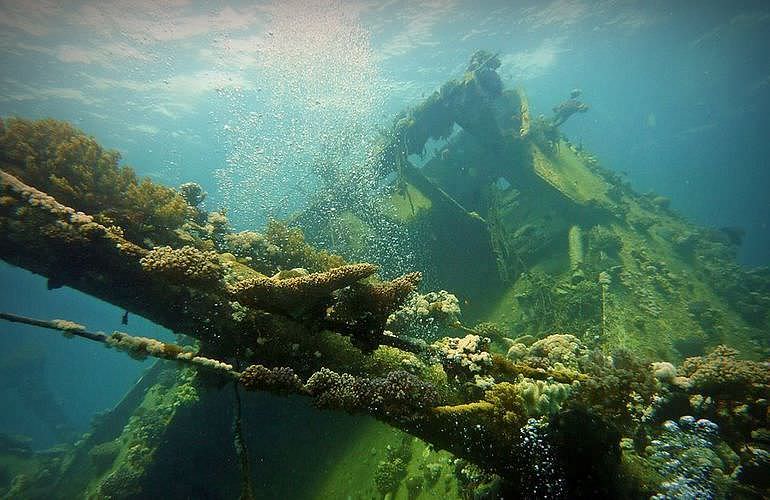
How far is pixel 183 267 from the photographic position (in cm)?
378

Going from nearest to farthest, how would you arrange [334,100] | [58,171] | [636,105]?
1. [58,171]
2. [334,100]
3. [636,105]

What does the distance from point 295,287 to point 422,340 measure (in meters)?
1.82

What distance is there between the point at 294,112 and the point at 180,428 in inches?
2017

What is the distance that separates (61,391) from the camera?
330 ft

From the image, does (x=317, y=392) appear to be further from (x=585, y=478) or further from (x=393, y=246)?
(x=393, y=246)

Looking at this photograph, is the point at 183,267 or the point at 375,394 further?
the point at 183,267

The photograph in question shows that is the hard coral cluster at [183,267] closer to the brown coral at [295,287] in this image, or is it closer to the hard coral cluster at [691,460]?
the brown coral at [295,287]

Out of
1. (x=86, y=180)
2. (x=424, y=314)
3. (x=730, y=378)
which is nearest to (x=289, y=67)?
(x=86, y=180)

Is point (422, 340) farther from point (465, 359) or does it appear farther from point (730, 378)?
point (730, 378)

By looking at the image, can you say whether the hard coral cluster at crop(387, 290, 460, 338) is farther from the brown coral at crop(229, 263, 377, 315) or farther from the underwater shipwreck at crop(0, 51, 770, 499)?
the brown coral at crop(229, 263, 377, 315)

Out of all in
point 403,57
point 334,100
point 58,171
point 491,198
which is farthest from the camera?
point 334,100

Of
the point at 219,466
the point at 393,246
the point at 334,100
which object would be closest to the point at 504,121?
the point at 393,246

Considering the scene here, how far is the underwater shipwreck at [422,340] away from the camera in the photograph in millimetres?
3580

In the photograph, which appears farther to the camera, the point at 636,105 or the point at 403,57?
the point at 636,105
